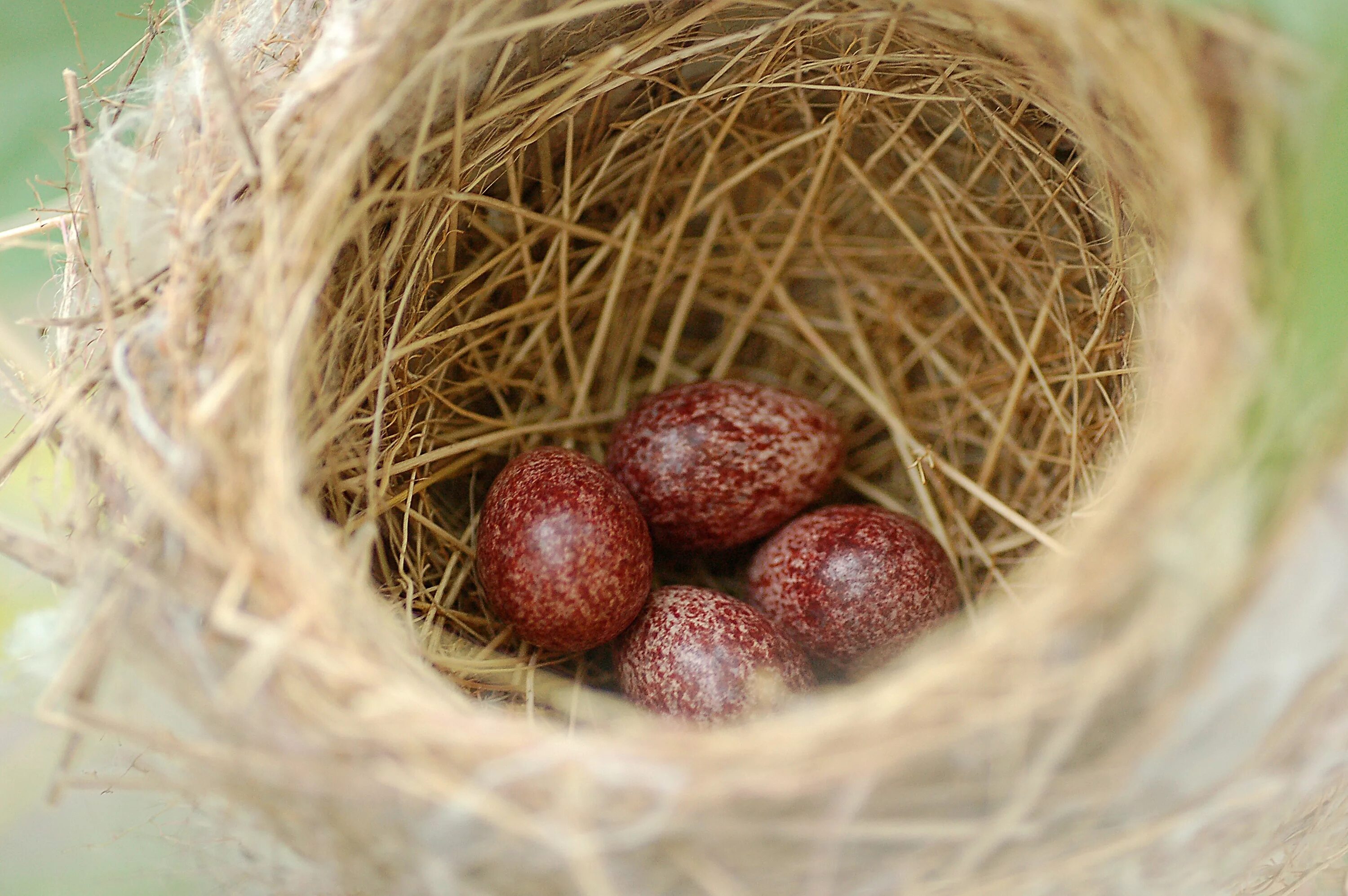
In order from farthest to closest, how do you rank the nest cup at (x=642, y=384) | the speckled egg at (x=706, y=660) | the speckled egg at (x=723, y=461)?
the speckled egg at (x=723, y=461) → the speckled egg at (x=706, y=660) → the nest cup at (x=642, y=384)

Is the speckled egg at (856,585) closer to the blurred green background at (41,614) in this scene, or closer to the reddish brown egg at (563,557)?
the reddish brown egg at (563,557)

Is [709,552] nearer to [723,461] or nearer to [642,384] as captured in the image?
[723,461]

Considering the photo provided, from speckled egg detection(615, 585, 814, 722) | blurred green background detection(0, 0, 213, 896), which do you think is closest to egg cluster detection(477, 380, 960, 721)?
speckled egg detection(615, 585, 814, 722)

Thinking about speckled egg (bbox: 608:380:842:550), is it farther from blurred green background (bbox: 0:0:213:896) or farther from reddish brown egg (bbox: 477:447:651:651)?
blurred green background (bbox: 0:0:213:896)

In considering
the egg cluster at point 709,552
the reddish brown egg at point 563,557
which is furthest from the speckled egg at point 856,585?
the reddish brown egg at point 563,557

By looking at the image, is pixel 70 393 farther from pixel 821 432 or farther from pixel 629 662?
pixel 821 432

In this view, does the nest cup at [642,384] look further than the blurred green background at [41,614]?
No

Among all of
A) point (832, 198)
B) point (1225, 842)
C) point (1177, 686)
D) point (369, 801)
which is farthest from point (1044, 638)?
point (832, 198)
